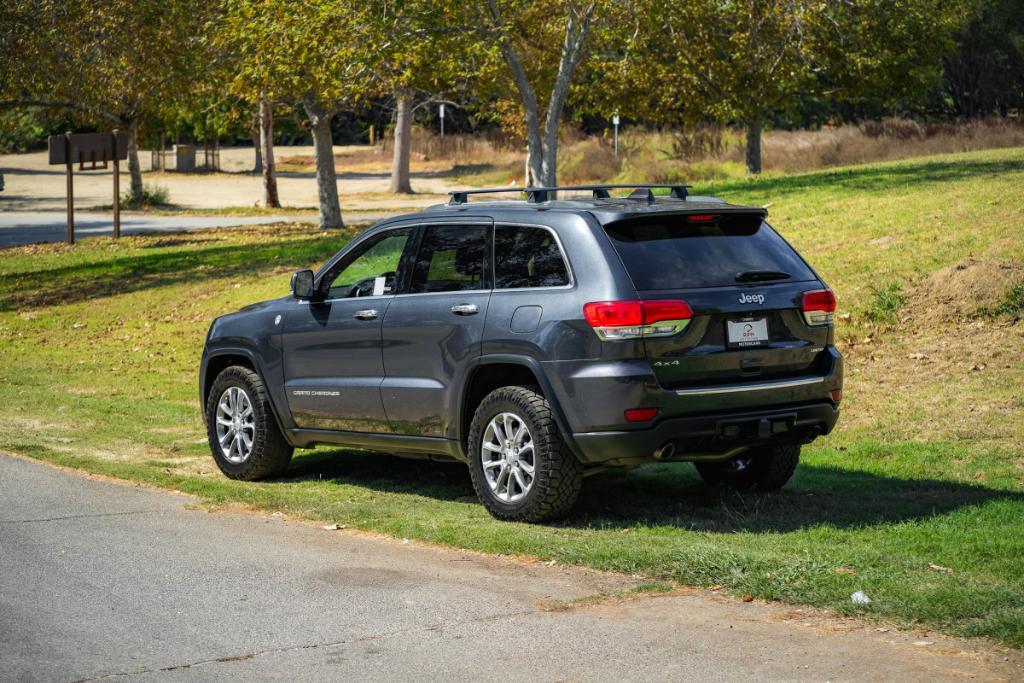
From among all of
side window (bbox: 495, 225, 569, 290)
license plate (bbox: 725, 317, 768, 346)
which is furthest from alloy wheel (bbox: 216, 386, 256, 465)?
license plate (bbox: 725, 317, 768, 346)

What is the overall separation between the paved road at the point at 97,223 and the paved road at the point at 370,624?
84.1 ft

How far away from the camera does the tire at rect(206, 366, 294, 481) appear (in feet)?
32.7

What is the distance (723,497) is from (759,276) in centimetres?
162

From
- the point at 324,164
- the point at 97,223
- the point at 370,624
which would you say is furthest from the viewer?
the point at 97,223

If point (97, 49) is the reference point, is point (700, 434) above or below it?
below

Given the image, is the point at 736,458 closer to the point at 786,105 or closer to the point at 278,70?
the point at 278,70

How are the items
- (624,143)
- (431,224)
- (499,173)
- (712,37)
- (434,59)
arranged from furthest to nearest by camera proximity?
(499,173) < (624,143) < (712,37) < (434,59) < (431,224)

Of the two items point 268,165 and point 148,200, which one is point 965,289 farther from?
point 148,200

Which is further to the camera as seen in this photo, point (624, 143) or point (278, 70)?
point (624, 143)

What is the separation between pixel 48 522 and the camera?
27.8ft

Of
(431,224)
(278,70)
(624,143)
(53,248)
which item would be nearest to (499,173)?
(624,143)

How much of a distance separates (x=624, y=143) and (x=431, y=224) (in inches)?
1457

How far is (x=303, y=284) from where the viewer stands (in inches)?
373

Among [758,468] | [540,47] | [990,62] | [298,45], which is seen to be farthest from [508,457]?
[990,62]
